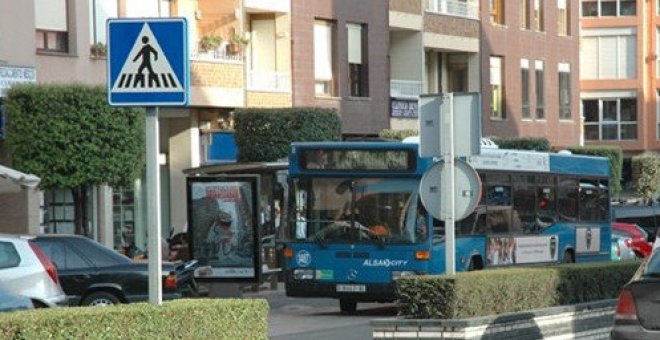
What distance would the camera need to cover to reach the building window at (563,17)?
200ft

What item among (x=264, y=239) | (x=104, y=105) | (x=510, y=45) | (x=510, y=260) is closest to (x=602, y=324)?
(x=510, y=260)

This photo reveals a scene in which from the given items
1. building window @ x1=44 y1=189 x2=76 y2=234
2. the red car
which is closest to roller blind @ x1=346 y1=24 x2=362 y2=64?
the red car

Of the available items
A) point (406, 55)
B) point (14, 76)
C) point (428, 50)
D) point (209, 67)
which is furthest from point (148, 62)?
point (428, 50)

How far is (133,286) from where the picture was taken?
2405cm

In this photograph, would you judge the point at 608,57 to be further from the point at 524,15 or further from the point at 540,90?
the point at 524,15

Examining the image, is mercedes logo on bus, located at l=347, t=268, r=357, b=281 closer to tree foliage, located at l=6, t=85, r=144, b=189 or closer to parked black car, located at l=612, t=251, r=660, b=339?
tree foliage, located at l=6, t=85, r=144, b=189

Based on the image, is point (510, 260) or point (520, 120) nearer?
point (510, 260)

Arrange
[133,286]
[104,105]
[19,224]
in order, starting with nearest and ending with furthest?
1. [133,286]
2. [104,105]
3. [19,224]

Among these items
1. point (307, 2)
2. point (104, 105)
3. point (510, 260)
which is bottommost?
point (510, 260)

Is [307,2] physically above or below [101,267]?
above

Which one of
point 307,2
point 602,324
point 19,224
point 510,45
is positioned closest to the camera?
point 602,324

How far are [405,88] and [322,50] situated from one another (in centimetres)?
538

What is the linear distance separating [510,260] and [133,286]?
7.36 metres

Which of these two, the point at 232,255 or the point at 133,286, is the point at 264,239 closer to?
the point at 232,255
